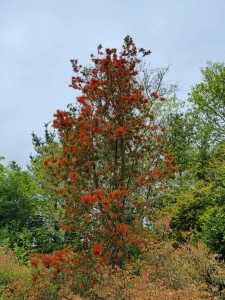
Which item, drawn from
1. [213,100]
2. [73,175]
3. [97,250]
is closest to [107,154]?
[73,175]

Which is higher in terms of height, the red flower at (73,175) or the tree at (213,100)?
the tree at (213,100)

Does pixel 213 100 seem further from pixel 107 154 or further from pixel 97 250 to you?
pixel 97 250

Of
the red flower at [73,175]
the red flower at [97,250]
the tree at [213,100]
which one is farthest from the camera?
the tree at [213,100]

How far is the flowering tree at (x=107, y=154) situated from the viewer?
934 cm

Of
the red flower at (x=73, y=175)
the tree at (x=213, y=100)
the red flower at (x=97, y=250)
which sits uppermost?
the tree at (x=213, y=100)

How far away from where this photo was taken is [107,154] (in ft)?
32.1

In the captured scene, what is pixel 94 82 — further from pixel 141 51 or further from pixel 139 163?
pixel 139 163

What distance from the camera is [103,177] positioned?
971cm

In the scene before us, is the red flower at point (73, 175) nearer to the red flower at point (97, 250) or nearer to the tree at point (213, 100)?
the red flower at point (97, 250)

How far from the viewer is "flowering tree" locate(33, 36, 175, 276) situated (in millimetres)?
9336

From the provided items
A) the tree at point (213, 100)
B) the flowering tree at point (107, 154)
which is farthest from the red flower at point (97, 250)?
the tree at point (213, 100)

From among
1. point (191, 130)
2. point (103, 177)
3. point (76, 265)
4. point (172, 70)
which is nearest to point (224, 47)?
point (172, 70)

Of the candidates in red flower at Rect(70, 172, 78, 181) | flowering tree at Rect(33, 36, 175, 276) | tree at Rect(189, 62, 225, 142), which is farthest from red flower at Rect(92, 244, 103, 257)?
tree at Rect(189, 62, 225, 142)

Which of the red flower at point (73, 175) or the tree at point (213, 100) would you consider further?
the tree at point (213, 100)
